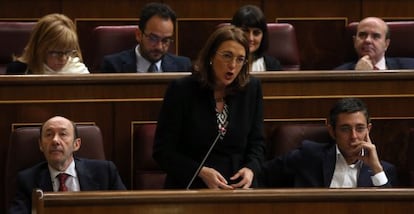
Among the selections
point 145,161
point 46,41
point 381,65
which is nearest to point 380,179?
point 145,161

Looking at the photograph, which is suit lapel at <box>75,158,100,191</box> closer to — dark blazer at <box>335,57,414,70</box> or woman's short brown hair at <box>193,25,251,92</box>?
woman's short brown hair at <box>193,25,251,92</box>

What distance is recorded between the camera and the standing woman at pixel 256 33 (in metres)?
2.75

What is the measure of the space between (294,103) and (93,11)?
86cm

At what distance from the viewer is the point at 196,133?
7.17 ft

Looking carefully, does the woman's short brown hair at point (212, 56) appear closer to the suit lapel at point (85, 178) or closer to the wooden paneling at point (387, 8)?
the suit lapel at point (85, 178)

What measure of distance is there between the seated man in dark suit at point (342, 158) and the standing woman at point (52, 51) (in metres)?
0.57

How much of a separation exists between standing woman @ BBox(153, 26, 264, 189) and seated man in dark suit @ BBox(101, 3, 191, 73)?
0.49 m

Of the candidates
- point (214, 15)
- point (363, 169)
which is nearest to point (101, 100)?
point (363, 169)

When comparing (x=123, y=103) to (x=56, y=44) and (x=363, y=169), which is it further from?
(x=363, y=169)

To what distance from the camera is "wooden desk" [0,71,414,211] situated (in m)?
2.42

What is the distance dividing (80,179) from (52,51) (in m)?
0.42

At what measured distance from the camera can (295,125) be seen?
244cm

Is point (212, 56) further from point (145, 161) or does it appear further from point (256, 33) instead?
point (256, 33)

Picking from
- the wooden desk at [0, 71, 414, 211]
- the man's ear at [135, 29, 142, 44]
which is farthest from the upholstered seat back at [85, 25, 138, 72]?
the wooden desk at [0, 71, 414, 211]
